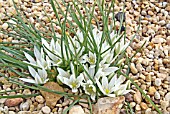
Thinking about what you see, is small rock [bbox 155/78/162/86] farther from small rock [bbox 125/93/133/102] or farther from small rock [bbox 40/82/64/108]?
small rock [bbox 40/82/64/108]

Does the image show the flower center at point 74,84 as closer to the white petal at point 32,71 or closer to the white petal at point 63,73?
the white petal at point 63,73

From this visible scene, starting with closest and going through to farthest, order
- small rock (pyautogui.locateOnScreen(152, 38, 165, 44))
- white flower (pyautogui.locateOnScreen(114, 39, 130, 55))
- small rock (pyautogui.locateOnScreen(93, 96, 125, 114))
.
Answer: small rock (pyautogui.locateOnScreen(93, 96, 125, 114)) < white flower (pyautogui.locateOnScreen(114, 39, 130, 55)) < small rock (pyautogui.locateOnScreen(152, 38, 165, 44))

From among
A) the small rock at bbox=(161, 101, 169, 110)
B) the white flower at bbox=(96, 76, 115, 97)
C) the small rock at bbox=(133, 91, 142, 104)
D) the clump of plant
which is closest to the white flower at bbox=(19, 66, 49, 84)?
the clump of plant

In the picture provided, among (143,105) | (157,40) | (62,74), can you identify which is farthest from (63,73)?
(157,40)

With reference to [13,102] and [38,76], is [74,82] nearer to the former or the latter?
[38,76]

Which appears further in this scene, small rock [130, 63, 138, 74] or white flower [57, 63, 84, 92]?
small rock [130, 63, 138, 74]

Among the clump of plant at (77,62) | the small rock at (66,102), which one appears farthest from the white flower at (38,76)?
the small rock at (66,102)

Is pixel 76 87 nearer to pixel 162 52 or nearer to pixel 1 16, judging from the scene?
pixel 162 52
